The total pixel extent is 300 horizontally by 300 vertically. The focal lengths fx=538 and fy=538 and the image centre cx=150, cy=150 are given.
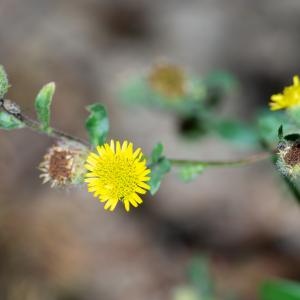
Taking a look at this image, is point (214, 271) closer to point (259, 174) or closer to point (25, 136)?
point (259, 174)

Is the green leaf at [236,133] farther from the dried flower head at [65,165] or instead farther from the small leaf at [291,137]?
the dried flower head at [65,165]

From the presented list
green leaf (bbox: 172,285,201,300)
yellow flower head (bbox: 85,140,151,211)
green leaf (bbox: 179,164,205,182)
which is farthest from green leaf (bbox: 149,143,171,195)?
green leaf (bbox: 172,285,201,300)

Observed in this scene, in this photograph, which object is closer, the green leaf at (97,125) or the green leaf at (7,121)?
the green leaf at (7,121)

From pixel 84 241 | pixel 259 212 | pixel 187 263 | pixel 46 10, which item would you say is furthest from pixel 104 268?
pixel 46 10

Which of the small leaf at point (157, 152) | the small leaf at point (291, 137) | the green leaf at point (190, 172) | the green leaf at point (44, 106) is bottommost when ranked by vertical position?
the green leaf at point (44, 106)

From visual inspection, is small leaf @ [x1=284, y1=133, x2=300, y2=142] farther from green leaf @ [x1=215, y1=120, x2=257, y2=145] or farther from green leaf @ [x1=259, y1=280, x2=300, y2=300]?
green leaf @ [x1=215, y1=120, x2=257, y2=145]

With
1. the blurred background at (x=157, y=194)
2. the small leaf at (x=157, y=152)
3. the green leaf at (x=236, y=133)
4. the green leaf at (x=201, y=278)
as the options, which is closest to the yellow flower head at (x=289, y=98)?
the small leaf at (x=157, y=152)
